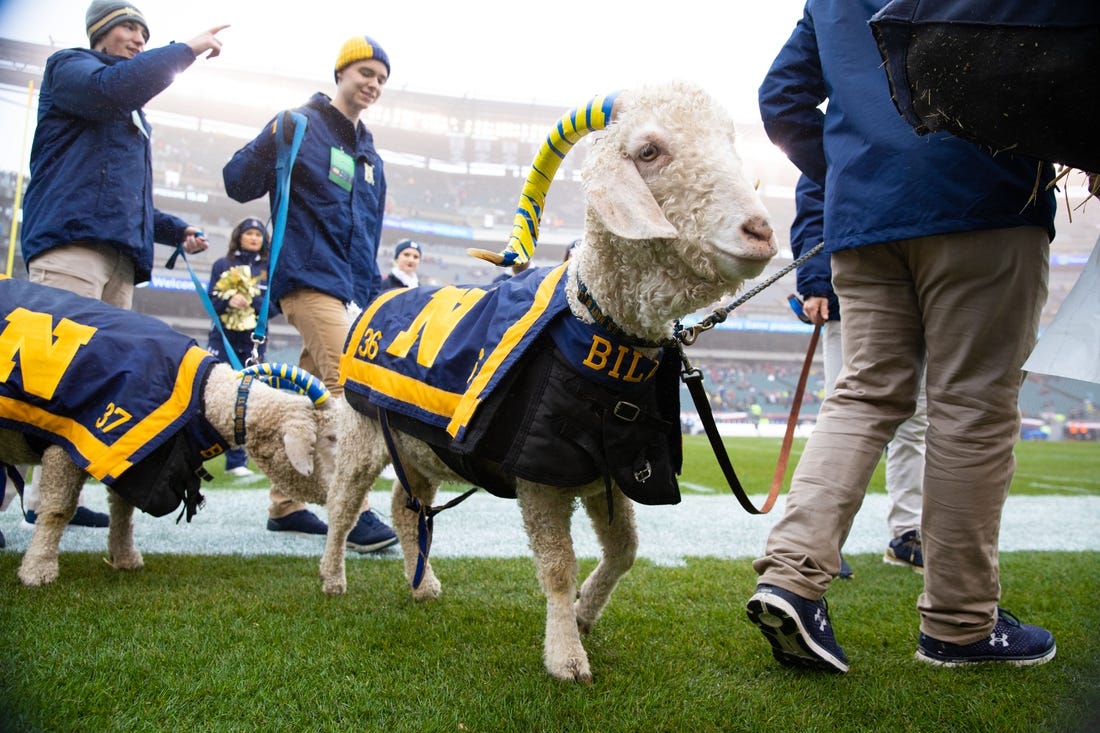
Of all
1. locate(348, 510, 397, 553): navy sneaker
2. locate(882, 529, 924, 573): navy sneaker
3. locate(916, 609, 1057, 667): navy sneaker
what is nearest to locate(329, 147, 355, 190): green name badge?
locate(348, 510, 397, 553): navy sneaker

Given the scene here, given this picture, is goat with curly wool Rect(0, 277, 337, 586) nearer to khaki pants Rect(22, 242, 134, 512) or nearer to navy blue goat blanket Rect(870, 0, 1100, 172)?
khaki pants Rect(22, 242, 134, 512)

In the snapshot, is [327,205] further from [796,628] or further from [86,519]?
[796,628]

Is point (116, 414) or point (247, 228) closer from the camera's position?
point (116, 414)

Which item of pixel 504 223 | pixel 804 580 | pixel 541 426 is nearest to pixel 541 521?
pixel 541 426

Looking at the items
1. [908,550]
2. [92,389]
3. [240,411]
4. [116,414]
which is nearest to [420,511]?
[240,411]

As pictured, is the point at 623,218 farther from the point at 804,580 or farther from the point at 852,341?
the point at 804,580

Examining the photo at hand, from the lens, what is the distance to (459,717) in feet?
5.08

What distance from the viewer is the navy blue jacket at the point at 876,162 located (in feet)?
5.67

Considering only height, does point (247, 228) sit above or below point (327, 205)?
below

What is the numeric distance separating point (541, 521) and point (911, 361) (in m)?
1.12

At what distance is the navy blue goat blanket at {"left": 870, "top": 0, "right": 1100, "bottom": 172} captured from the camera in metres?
0.87

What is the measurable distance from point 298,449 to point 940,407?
7.38ft

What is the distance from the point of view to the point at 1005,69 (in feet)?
3.11

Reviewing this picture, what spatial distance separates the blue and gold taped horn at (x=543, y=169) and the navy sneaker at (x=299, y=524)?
7.71 ft
